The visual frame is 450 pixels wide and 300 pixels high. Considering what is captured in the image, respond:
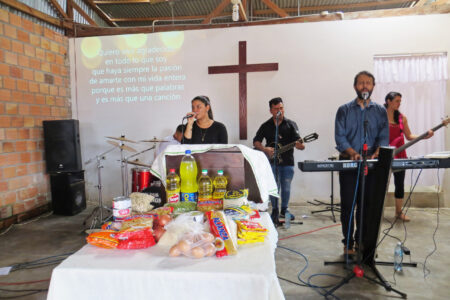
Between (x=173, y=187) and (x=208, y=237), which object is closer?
(x=208, y=237)

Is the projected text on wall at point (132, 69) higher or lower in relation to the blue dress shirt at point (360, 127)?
higher

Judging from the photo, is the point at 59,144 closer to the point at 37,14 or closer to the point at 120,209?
the point at 37,14

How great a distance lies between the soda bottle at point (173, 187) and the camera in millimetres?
1621

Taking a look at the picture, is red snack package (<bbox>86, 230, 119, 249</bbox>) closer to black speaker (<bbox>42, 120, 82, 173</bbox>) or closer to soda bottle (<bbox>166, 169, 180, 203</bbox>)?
soda bottle (<bbox>166, 169, 180, 203</bbox>)

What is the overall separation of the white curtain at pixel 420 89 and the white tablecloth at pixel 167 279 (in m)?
4.13

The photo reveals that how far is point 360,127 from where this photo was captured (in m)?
2.52

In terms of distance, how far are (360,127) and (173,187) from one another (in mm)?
1725

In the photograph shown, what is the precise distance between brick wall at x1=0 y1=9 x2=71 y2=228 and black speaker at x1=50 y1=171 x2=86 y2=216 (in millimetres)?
265

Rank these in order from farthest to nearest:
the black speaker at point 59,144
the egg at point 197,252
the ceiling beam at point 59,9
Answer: the ceiling beam at point 59,9, the black speaker at point 59,144, the egg at point 197,252

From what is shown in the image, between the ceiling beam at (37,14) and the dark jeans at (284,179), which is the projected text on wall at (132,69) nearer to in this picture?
the ceiling beam at (37,14)

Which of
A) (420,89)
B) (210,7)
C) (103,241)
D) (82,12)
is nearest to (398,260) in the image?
(103,241)

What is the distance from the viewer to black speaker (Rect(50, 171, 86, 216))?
4.29 m

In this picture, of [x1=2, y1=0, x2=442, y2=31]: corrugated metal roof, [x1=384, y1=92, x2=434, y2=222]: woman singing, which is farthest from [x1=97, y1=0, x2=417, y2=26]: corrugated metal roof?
[x1=384, y1=92, x2=434, y2=222]: woman singing

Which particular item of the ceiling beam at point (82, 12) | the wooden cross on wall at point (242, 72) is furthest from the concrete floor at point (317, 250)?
the ceiling beam at point (82, 12)
